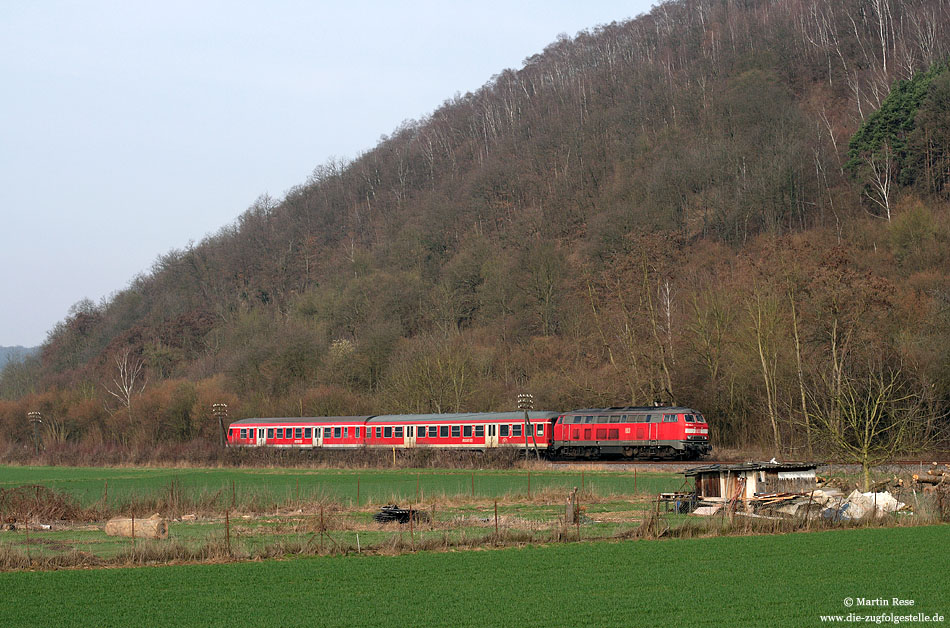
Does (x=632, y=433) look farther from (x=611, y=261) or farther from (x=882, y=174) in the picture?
(x=882, y=174)

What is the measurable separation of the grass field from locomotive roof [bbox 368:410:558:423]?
30.3 meters

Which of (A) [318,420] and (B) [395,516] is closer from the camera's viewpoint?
(B) [395,516]

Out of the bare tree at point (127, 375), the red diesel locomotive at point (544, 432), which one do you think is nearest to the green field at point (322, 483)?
the red diesel locomotive at point (544, 432)

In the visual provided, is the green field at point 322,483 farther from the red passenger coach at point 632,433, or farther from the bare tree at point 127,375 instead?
the bare tree at point 127,375

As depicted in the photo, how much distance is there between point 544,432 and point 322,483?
13160 mm

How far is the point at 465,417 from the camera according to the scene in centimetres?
5531

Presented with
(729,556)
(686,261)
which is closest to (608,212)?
(686,261)

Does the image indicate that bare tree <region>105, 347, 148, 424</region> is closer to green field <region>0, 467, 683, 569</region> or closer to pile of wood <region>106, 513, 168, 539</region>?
green field <region>0, 467, 683, 569</region>

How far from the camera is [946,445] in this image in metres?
45.6

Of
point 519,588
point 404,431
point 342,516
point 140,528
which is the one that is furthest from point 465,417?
point 519,588

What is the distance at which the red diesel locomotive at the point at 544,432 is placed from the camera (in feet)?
158

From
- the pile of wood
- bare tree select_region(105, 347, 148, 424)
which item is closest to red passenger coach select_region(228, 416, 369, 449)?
the pile of wood

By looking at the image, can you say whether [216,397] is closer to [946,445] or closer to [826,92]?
[946,445]

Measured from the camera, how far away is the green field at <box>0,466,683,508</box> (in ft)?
118
